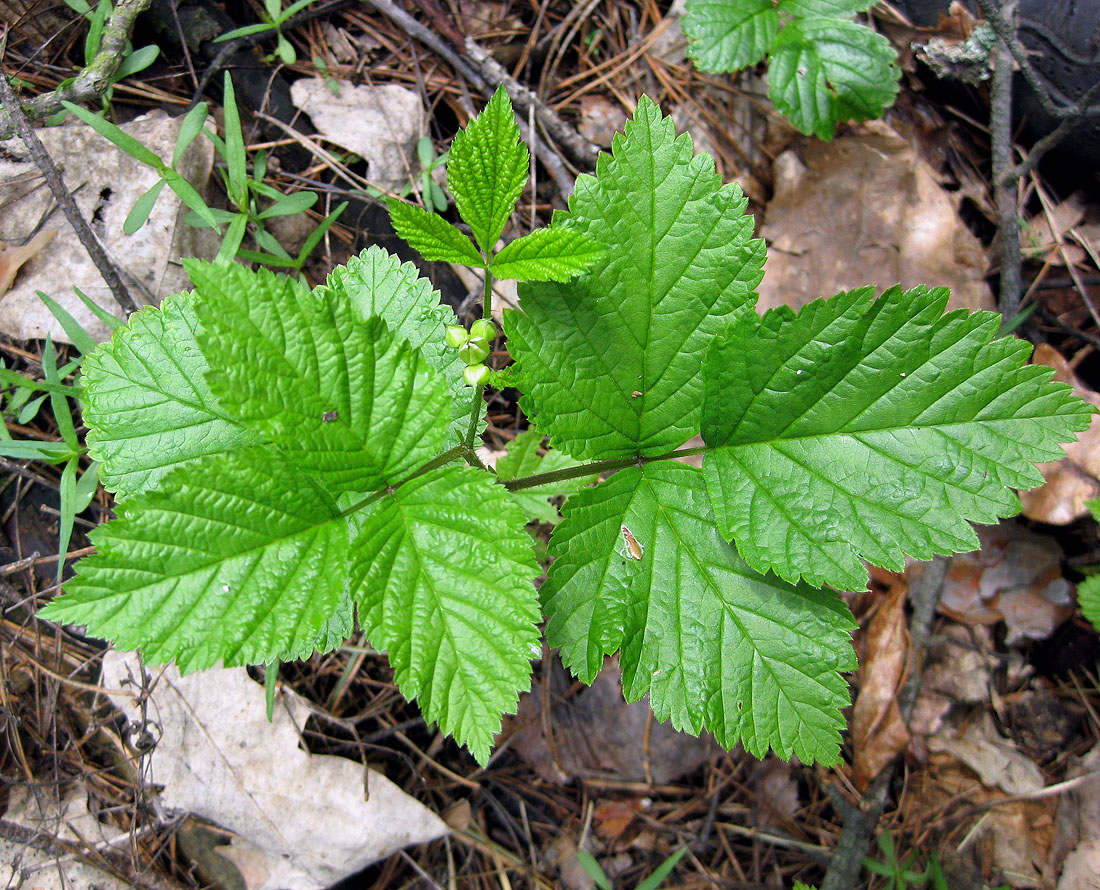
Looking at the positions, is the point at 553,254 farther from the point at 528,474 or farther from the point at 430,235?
the point at 528,474

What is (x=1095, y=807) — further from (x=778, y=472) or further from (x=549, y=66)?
(x=549, y=66)

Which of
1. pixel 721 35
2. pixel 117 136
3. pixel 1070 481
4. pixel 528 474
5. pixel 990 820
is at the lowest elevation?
pixel 990 820

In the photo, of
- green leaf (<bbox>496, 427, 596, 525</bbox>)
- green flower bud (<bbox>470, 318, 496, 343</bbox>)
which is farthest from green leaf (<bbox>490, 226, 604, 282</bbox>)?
green leaf (<bbox>496, 427, 596, 525</bbox>)

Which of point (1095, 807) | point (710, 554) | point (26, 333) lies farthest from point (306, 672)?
point (1095, 807)

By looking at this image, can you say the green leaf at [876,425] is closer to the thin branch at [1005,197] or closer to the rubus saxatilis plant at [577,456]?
the rubus saxatilis plant at [577,456]

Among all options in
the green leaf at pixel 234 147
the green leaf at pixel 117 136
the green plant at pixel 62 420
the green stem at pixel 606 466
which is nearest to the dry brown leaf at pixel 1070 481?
the green stem at pixel 606 466

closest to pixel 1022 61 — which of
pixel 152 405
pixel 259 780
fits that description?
pixel 152 405
